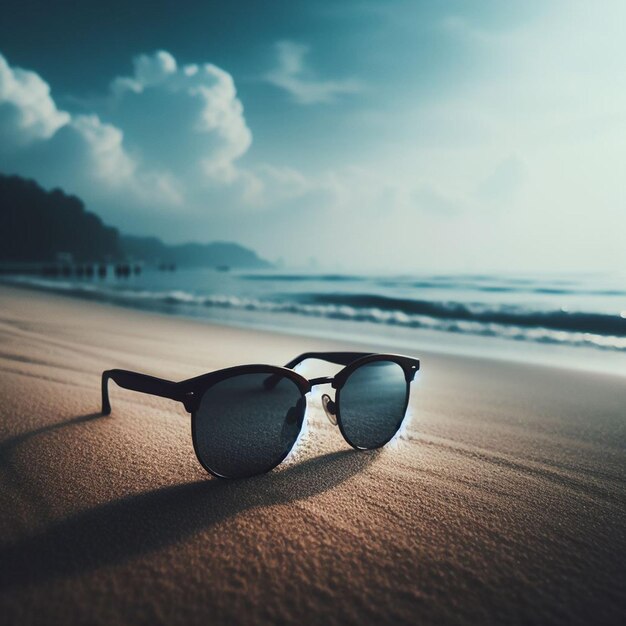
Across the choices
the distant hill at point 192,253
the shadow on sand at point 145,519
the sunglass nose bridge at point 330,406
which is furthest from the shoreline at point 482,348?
the distant hill at point 192,253

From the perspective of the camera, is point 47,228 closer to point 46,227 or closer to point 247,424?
point 46,227

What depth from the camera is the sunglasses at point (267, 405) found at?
3.57ft

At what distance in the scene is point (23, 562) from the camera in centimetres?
75

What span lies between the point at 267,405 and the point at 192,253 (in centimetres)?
15427

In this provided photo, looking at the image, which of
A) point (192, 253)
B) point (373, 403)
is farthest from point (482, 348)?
point (192, 253)

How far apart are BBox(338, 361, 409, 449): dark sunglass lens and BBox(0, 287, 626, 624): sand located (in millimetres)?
67

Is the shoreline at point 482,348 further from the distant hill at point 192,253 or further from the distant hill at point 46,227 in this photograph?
the distant hill at point 192,253

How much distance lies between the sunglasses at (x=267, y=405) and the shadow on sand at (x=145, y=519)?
0.07m

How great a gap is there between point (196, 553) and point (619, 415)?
228cm

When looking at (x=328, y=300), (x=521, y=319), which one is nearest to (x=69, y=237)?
(x=328, y=300)

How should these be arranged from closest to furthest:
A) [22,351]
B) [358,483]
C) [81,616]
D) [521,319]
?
[81,616] → [358,483] → [22,351] → [521,319]

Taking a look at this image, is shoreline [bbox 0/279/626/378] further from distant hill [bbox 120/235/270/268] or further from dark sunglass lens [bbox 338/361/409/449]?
distant hill [bbox 120/235/270/268]

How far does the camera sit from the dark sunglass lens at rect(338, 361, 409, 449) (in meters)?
1.36

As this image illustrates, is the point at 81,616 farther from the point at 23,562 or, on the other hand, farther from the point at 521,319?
the point at 521,319
